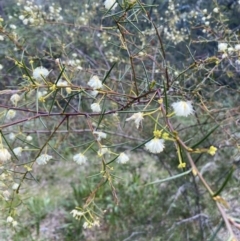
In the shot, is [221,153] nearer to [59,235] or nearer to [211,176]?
[211,176]

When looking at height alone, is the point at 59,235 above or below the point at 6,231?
below

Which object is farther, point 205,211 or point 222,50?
point 205,211

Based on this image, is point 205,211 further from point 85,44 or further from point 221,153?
point 85,44

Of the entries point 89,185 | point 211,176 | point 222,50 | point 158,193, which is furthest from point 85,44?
point 222,50

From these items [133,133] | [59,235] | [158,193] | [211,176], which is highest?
[211,176]

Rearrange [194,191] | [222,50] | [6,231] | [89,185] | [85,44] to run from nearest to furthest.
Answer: [222,50] → [194,191] → [6,231] → [89,185] → [85,44]

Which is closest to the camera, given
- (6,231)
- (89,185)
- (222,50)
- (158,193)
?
(222,50)

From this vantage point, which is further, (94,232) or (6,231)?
(94,232)

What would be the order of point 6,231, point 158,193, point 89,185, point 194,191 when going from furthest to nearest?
point 89,185, point 158,193, point 6,231, point 194,191

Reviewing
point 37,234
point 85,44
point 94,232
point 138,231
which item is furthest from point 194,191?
point 85,44
